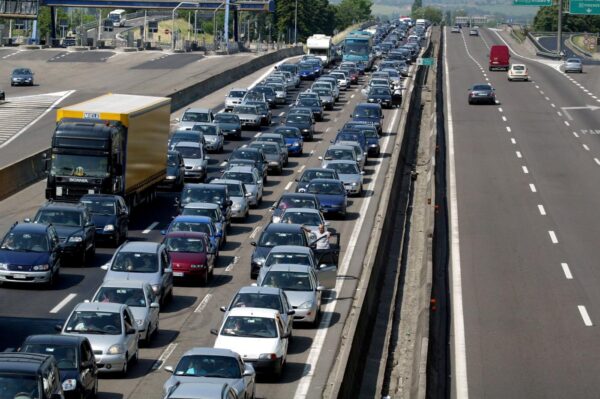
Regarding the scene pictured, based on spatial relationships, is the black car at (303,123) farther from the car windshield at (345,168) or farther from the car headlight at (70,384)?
the car headlight at (70,384)

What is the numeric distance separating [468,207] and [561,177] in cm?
892

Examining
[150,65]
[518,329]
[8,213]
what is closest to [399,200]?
[8,213]

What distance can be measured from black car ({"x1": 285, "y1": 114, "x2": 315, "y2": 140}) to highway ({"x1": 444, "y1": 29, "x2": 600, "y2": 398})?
6.58 meters

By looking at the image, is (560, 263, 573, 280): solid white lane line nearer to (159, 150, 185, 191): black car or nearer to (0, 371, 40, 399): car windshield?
(159, 150, 185, 191): black car

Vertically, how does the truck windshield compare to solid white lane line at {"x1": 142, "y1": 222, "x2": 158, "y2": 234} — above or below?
above

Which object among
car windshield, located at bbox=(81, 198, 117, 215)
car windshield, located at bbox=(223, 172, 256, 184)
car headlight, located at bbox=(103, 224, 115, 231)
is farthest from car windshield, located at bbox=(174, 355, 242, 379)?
car windshield, located at bbox=(223, 172, 256, 184)

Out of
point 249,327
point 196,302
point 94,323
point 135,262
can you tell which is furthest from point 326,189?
point 94,323

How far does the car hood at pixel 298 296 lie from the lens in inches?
1164

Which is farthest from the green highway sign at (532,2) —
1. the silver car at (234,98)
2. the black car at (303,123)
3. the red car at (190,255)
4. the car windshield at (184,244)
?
the car windshield at (184,244)

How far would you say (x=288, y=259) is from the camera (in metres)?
32.9

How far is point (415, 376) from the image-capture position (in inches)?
938

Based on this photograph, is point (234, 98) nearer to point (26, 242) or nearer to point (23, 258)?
point (26, 242)

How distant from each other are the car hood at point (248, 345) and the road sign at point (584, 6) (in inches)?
3616

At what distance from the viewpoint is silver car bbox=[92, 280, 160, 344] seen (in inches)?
1075
